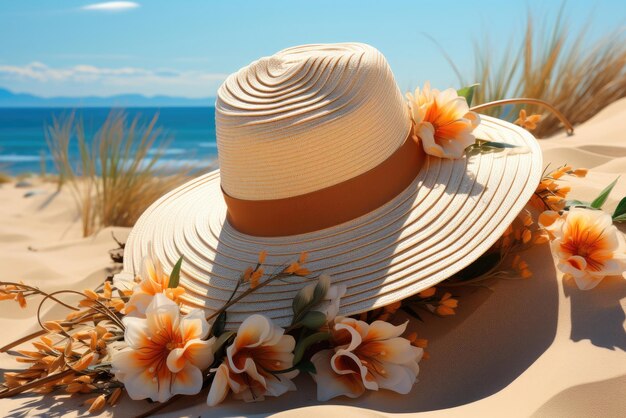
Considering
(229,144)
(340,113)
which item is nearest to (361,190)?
(340,113)

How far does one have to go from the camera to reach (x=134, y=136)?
16.0 ft

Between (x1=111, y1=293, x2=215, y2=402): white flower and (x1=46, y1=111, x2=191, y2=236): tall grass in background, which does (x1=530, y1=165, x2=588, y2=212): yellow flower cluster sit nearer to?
(x1=111, y1=293, x2=215, y2=402): white flower

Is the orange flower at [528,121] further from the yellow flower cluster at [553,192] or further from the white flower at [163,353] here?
the white flower at [163,353]

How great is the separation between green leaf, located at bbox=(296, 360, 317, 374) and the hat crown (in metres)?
0.52

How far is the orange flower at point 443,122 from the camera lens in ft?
7.15

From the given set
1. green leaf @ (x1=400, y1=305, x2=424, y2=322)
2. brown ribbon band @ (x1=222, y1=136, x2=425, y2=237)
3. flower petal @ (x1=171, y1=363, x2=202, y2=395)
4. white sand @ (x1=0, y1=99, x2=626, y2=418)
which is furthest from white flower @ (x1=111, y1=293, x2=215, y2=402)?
green leaf @ (x1=400, y1=305, x2=424, y2=322)

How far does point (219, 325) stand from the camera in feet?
6.21

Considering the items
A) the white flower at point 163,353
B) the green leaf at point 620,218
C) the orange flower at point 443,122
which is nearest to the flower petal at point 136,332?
the white flower at point 163,353

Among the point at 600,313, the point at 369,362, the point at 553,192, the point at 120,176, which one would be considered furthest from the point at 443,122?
the point at 120,176

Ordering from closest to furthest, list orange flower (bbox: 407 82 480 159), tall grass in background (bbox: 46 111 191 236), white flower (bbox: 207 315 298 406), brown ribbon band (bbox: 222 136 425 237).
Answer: white flower (bbox: 207 315 298 406), brown ribbon band (bbox: 222 136 425 237), orange flower (bbox: 407 82 480 159), tall grass in background (bbox: 46 111 191 236)

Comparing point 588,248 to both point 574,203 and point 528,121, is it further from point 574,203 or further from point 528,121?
point 528,121

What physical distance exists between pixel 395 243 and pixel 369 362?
0.35m

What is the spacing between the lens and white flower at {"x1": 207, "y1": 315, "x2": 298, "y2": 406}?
1.71 metres

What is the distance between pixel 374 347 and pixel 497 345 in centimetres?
40
